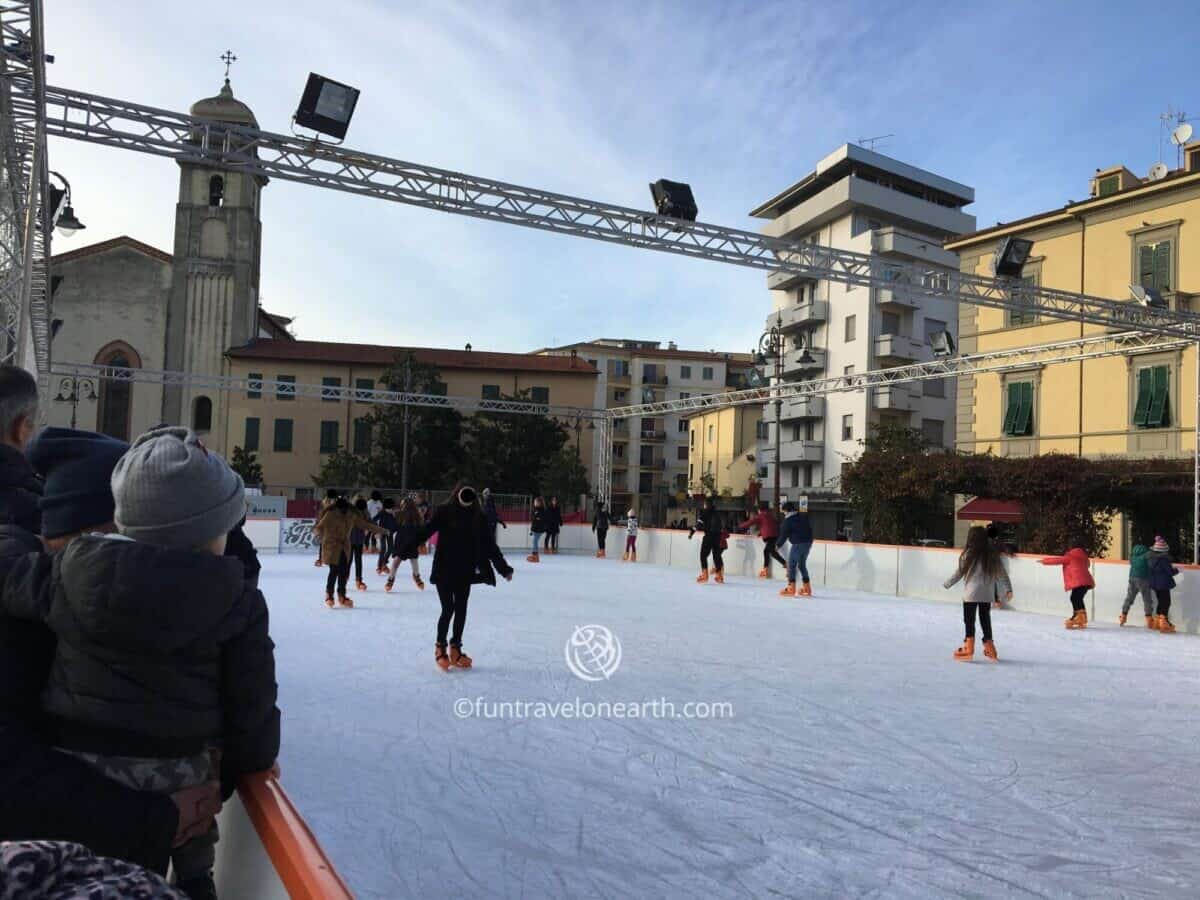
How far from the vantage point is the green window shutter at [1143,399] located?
24.3 metres

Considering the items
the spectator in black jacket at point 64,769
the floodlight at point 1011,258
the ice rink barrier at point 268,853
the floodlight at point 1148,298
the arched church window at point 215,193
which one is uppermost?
the arched church window at point 215,193

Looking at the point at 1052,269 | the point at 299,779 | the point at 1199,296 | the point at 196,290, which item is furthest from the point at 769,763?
the point at 196,290

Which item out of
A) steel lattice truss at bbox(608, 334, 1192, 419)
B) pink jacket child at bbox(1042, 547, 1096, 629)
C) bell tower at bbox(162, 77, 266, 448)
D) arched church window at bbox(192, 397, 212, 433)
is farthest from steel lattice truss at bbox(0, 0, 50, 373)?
bell tower at bbox(162, 77, 266, 448)

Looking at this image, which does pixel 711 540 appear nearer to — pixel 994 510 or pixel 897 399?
pixel 994 510

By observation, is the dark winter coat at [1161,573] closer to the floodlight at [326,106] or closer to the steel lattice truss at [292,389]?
the floodlight at [326,106]

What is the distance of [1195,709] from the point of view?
673 centimetres

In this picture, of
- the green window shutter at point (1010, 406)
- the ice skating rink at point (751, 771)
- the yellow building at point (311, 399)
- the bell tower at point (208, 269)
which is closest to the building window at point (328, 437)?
the yellow building at point (311, 399)

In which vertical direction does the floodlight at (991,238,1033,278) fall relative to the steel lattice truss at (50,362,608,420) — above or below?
above

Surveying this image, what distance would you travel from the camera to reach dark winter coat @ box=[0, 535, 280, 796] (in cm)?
168

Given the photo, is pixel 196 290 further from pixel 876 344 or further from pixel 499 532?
pixel 876 344

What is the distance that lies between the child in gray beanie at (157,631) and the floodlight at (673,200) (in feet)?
37.9

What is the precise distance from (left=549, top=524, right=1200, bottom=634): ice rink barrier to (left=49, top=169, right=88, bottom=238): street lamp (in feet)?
43.2

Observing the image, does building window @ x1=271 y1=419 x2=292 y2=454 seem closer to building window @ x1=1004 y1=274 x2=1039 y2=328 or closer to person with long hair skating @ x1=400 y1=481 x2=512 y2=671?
building window @ x1=1004 y1=274 x2=1039 y2=328

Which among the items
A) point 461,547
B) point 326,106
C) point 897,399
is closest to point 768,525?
point 326,106
